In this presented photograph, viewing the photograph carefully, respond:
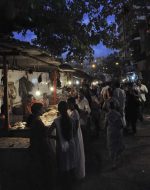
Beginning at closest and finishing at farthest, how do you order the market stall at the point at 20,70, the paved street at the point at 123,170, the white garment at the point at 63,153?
the white garment at the point at 63,153, the market stall at the point at 20,70, the paved street at the point at 123,170

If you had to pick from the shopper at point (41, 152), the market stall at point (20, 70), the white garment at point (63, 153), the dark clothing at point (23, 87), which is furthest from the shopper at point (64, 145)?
the dark clothing at point (23, 87)

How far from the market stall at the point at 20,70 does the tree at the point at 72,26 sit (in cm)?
119

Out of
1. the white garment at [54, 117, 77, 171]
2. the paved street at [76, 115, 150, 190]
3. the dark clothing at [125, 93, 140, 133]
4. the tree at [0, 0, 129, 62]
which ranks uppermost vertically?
the tree at [0, 0, 129, 62]

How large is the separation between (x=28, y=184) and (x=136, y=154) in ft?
15.7

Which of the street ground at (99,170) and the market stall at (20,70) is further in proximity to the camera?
the market stall at (20,70)

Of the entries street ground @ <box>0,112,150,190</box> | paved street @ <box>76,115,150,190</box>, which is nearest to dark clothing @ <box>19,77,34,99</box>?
paved street @ <box>76,115,150,190</box>

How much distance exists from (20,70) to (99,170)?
263 inches

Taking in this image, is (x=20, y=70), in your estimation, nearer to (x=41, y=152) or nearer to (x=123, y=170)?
(x=123, y=170)

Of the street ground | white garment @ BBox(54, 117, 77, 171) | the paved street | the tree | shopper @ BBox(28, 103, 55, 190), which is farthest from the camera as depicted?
the tree

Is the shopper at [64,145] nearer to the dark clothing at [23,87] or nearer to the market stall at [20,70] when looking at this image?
the market stall at [20,70]

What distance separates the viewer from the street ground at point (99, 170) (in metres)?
7.88

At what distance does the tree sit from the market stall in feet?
3.90

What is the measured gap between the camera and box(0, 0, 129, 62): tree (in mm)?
13160

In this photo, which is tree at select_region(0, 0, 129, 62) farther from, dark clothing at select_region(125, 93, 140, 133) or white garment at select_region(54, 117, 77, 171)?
white garment at select_region(54, 117, 77, 171)
